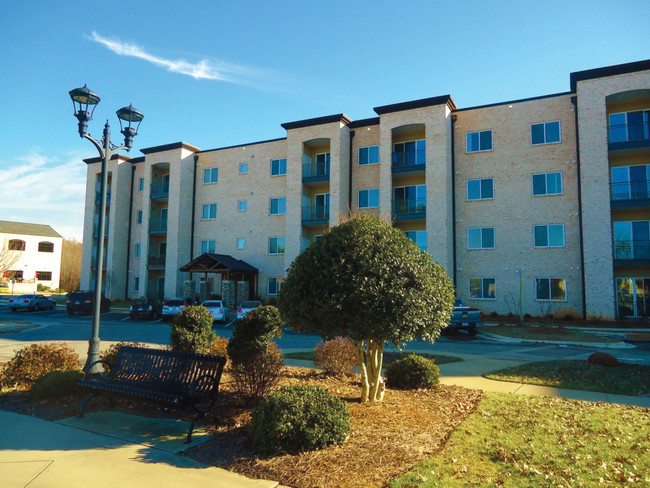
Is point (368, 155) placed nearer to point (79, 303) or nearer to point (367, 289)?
point (79, 303)

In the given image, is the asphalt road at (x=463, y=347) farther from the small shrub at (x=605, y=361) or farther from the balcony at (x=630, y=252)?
the balcony at (x=630, y=252)

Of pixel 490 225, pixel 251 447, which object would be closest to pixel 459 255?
pixel 490 225

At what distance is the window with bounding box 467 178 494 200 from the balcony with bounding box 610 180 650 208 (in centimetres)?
656

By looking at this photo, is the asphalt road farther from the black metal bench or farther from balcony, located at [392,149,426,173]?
balcony, located at [392,149,426,173]

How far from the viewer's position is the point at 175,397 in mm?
5797

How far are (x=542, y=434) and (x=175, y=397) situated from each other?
4674mm

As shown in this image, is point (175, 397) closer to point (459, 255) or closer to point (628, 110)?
point (459, 255)

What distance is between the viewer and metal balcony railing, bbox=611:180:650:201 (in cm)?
2573

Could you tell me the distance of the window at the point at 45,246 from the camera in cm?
6797

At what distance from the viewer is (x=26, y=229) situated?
68.2 metres

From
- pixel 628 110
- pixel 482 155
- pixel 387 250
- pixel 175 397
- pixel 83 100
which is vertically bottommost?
pixel 175 397

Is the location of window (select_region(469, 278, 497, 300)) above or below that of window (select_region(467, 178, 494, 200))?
below

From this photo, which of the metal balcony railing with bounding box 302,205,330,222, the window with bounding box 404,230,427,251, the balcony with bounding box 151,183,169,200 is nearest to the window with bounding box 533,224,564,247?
the window with bounding box 404,230,427,251

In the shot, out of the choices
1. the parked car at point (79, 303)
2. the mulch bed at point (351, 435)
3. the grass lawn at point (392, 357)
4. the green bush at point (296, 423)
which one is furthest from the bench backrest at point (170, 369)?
the parked car at point (79, 303)
